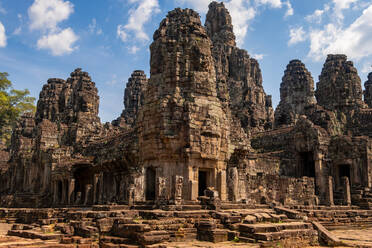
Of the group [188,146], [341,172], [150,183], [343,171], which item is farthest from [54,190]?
[343,171]

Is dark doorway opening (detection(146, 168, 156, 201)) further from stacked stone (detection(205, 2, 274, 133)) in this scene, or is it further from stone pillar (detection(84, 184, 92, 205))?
stacked stone (detection(205, 2, 274, 133))

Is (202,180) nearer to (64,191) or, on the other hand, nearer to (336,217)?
(336,217)

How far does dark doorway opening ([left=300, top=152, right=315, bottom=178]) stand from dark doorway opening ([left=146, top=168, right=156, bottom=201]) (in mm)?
17544

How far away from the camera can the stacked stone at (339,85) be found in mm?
43969

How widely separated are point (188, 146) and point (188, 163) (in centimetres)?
77

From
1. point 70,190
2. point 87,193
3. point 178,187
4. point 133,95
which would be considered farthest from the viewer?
point 133,95

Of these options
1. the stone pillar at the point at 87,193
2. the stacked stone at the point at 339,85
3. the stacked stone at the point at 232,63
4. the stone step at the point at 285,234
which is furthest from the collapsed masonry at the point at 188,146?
the stone step at the point at 285,234

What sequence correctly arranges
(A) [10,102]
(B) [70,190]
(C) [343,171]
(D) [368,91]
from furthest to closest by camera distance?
(D) [368,91], (A) [10,102], (C) [343,171], (B) [70,190]

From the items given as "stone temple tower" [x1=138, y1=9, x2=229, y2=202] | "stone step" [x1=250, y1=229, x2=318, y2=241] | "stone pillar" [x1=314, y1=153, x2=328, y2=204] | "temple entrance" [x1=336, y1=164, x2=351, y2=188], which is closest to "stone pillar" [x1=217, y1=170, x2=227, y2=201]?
"stone temple tower" [x1=138, y1=9, x2=229, y2=202]

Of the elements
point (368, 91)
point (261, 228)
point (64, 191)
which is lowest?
point (261, 228)

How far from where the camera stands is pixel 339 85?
1777 inches

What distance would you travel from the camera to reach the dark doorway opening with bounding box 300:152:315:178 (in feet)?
→ 108

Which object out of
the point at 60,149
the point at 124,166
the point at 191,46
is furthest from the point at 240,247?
the point at 60,149

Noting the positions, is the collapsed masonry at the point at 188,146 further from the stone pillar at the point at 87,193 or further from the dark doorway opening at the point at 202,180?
the stone pillar at the point at 87,193
